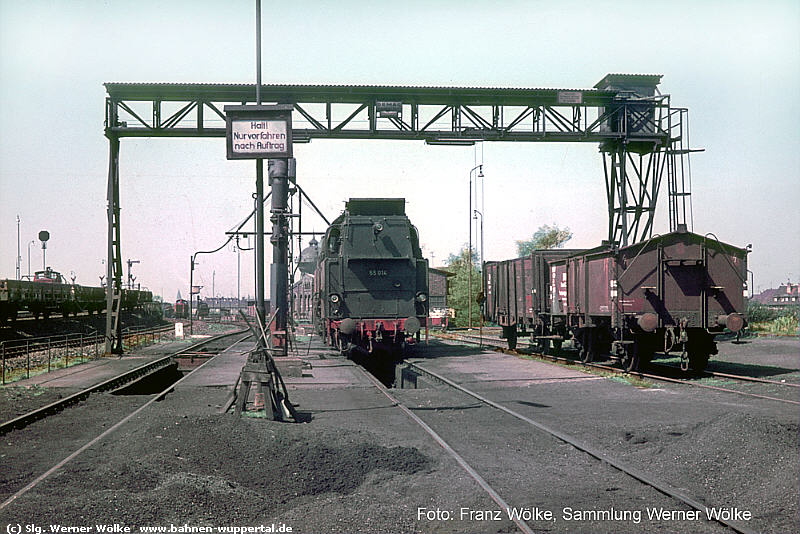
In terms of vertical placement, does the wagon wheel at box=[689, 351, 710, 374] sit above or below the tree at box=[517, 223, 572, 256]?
below

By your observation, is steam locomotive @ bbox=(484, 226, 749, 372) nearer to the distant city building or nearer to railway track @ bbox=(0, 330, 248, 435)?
railway track @ bbox=(0, 330, 248, 435)

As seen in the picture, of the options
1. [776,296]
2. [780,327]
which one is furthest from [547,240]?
[780,327]

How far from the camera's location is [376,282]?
20266mm

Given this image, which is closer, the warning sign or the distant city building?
the warning sign

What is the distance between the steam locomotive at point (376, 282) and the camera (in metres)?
20.0

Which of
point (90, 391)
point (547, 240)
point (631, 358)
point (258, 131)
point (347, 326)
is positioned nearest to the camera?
point (258, 131)

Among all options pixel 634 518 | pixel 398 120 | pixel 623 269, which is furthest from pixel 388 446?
pixel 398 120

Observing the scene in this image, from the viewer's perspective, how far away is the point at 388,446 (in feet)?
27.7

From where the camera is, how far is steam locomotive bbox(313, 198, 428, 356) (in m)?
20.0

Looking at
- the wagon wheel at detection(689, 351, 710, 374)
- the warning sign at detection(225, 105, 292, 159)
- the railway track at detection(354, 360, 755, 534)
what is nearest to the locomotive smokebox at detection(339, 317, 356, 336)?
the railway track at detection(354, 360, 755, 534)

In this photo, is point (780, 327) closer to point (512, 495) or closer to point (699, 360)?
point (699, 360)

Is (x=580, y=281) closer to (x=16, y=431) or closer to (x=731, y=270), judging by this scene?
(x=731, y=270)

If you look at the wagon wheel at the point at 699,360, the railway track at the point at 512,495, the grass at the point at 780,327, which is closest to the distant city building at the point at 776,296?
the grass at the point at 780,327

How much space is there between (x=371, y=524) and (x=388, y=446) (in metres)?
2.79
